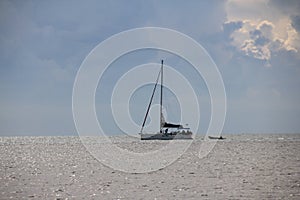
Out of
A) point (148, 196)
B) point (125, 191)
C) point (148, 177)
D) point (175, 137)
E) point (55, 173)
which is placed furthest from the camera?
point (175, 137)

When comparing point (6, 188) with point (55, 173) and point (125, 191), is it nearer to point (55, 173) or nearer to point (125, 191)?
point (125, 191)

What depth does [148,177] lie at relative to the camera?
115 ft

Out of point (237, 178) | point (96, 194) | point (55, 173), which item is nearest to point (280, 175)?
point (237, 178)

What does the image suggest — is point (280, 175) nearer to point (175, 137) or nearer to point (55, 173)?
point (55, 173)

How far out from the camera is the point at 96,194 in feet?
85.8

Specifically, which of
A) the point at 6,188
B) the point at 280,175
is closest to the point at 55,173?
the point at 6,188

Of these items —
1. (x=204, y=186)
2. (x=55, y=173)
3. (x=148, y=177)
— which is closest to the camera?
(x=204, y=186)

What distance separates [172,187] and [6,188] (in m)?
9.16

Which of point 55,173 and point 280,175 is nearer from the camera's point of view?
point 280,175

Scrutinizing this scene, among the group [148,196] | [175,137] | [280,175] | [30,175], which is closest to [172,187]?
[148,196]

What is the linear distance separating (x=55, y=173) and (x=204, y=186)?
538 inches

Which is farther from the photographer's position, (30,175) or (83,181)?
(30,175)

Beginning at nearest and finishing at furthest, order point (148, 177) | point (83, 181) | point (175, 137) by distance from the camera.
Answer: point (83, 181) < point (148, 177) < point (175, 137)

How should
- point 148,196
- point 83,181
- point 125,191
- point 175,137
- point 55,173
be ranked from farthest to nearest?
1. point 175,137
2. point 55,173
3. point 83,181
4. point 125,191
5. point 148,196
